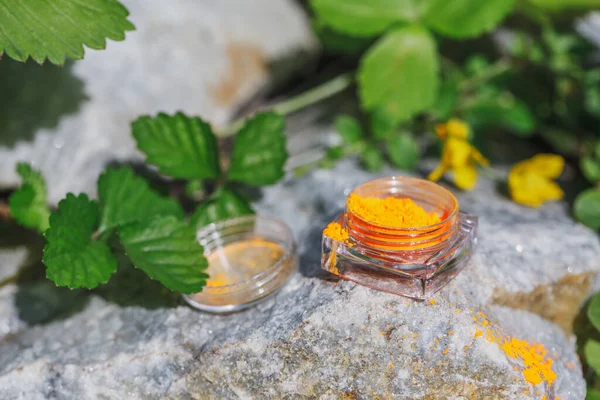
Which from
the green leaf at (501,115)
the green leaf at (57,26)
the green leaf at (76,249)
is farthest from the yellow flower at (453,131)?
the green leaf at (76,249)

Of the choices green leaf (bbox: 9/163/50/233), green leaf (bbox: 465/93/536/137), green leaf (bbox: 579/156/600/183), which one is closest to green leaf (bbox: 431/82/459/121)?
green leaf (bbox: 465/93/536/137)

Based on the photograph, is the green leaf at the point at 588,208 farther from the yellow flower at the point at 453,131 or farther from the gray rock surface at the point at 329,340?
the yellow flower at the point at 453,131

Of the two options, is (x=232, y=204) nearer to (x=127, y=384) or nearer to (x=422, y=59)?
(x=127, y=384)

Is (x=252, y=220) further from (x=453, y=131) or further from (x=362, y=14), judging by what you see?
(x=362, y=14)

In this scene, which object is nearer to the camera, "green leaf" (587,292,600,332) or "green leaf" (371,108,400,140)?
Result: "green leaf" (587,292,600,332)

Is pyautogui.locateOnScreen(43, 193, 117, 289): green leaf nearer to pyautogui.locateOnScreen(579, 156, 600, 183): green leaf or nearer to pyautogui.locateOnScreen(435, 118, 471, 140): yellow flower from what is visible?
pyautogui.locateOnScreen(435, 118, 471, 140): yellow flower

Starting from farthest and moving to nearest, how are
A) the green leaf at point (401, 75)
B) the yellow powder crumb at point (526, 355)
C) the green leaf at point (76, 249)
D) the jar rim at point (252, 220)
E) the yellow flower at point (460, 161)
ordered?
the green leaf at point (401, 75), the yellow flower at point (460, 161), the jar rim at point (252, 220), the green leaf at point (76, 249), the yellow powder crumb at point (526, 355)

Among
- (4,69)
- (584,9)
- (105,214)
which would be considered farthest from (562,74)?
(4,69)
